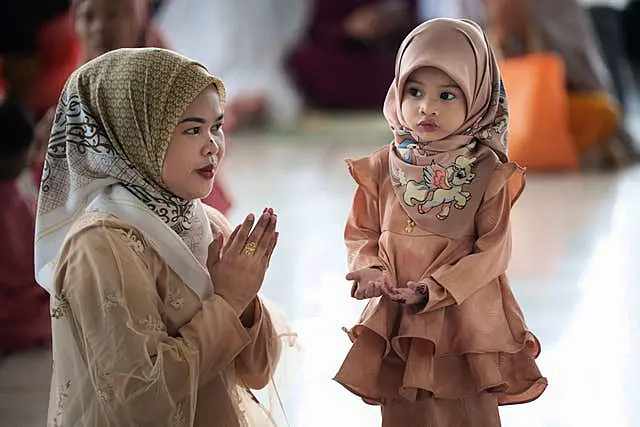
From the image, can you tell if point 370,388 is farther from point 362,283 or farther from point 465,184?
point 465,184

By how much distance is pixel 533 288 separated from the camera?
138 inches

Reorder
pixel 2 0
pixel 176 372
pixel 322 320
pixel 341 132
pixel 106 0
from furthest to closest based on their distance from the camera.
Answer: pixel 341 132 < pixel 2 0 < pixel 322 320 < pixel 106 0 < pixel 176 372

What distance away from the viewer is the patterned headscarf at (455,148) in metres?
2.04

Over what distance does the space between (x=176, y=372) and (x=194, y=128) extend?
434 millimetres

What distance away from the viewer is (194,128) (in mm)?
2027

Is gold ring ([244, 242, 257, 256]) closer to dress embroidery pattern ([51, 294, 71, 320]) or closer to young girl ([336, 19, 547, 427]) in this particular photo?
young girl ([336, 19, 547, 427])

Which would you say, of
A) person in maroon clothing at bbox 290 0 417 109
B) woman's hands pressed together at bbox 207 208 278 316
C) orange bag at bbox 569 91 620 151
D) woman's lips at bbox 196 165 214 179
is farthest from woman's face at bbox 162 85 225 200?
person in maroon clothing at bbox 290 0 417 109

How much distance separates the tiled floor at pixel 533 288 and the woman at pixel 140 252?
0.49 m

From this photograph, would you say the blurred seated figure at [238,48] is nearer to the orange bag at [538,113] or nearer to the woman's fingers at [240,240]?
the orange bag at [538,113]

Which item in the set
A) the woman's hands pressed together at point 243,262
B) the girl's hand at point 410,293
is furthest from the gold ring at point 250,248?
the girl's hand at point 410,293

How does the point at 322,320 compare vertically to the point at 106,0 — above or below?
below

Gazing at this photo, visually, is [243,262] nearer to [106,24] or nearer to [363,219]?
[363,219]

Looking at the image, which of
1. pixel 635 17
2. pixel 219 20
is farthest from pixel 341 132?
pixel 635 17

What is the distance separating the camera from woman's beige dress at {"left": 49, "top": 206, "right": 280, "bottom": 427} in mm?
1908
